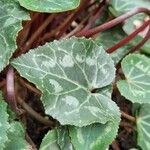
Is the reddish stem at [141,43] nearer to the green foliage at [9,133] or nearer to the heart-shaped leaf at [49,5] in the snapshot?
the heart-shaped leaf at [49,5]

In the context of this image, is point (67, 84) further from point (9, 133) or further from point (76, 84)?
point (9, 133)

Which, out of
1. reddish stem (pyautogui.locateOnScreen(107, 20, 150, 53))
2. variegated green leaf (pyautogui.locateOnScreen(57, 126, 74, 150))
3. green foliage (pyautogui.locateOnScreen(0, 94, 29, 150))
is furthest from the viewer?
reddish stem (pyautogui.locateOnScreen(107, 20, 150, 53))

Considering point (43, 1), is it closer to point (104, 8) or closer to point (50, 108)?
point (50, 108)

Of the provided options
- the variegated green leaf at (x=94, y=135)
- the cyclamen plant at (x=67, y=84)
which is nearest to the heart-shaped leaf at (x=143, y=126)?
the cyclamen plant at (x=67, y=84)

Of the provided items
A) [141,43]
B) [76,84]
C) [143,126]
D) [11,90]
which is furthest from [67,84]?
[141,43]

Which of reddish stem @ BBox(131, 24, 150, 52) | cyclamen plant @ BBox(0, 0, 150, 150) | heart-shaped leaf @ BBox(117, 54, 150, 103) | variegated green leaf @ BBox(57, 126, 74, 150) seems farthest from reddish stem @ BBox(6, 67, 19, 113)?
reddish stem @ BBox(131, 24, 150, 52)

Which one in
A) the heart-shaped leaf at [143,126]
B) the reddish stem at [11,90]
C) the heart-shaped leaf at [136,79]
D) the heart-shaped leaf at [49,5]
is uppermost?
the heart-shaped leaf at [49,5]

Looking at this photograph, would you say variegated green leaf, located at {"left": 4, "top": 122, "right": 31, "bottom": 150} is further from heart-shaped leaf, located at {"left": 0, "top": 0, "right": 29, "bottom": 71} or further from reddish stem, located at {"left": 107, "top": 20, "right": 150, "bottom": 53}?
reddish stem, located at {"left": 107, "top": 20, "right": 150, "bottom": 53}
